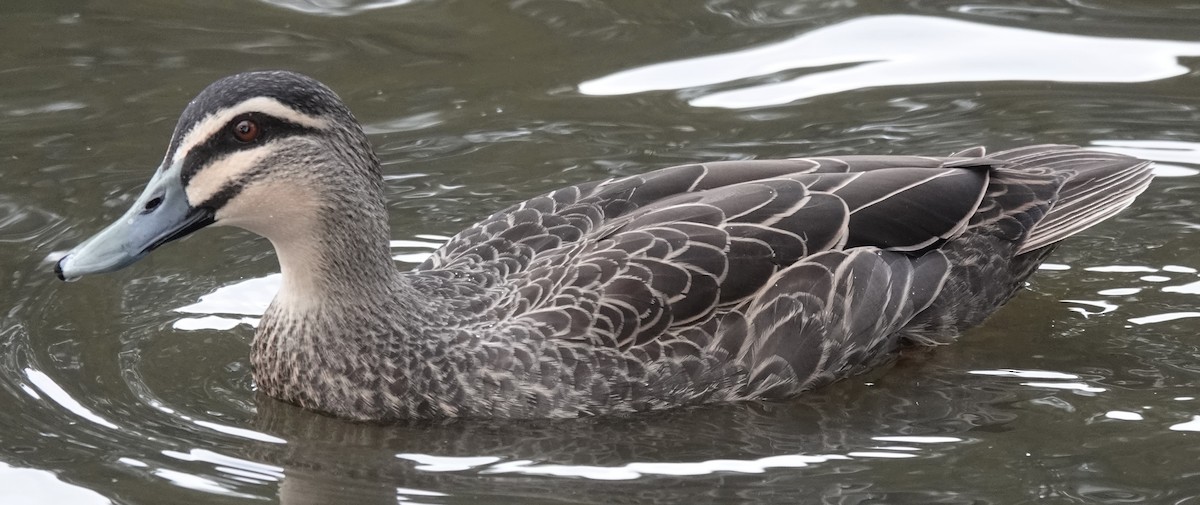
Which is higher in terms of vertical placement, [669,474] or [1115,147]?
[1115,147]

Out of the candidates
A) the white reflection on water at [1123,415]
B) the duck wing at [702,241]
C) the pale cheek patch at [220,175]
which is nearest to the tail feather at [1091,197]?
the duck wing at [702,241]

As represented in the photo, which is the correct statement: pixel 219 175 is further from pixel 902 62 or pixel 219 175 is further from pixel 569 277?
pixel 902 62

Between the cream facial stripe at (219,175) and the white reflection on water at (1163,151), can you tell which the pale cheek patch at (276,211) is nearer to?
the cream facial stripe at (219,175)

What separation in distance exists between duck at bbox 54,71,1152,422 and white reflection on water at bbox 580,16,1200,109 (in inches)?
131

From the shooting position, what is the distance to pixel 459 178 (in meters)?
11.5

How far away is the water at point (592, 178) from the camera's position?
8078 mm

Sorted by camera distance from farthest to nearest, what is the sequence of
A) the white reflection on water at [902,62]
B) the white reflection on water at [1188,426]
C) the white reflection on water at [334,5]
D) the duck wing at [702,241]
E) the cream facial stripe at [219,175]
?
the white reflection on water at [334,5] < the white reflection on water at [902,62] < the duck wing at [702,241] < the white reflection on water at [1188,426] < the cream facial stripe at [219,175]

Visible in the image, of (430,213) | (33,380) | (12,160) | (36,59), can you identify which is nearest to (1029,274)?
(430,213)

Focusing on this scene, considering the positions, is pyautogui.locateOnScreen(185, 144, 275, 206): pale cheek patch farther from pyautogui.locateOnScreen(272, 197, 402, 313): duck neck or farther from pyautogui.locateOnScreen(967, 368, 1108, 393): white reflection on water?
pyautogui.locateOnScreen(967, 368, 1108, 393): white reflection on water

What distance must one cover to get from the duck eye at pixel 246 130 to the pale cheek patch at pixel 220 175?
0.06m

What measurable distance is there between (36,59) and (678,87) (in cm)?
468

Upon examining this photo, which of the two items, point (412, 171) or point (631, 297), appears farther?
point (412, 171)

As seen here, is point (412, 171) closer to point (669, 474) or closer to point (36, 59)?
point (36, 59)

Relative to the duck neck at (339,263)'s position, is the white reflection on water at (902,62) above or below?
above
